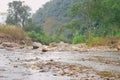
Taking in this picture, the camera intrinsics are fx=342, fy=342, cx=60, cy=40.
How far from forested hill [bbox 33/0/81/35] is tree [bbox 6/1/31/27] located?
3818cm

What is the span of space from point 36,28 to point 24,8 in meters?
6.15

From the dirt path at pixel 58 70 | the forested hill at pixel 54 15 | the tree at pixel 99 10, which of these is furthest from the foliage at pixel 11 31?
the forested hill at pixel 54 15

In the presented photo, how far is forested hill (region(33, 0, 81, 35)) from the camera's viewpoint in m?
135

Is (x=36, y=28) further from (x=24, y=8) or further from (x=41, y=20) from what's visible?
(x=41, y=20)

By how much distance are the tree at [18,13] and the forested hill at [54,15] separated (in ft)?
125

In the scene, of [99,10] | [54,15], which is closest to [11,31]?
[99,10]

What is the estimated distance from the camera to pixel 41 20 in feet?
524

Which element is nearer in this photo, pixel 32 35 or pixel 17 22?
pixel 32 35

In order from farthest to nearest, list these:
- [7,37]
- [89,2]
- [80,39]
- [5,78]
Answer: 1. [80,39]
2. [89,2]
3. [7,37]
4. [5,78]

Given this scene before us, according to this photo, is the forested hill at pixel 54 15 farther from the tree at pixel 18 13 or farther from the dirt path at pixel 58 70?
the dirt path at pixel 58 70

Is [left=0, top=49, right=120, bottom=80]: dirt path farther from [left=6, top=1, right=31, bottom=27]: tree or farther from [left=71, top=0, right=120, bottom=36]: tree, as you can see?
[left=6, top=1, right=31, bottom=27]: tree

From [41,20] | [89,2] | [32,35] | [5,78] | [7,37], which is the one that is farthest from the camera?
[41,20]

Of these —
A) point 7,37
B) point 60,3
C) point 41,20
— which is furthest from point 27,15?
point 41,20

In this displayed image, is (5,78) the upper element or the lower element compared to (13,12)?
lower
